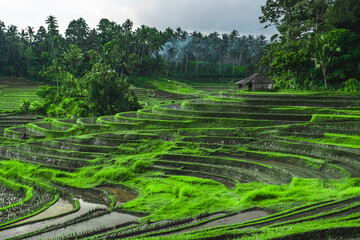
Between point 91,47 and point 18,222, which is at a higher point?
point 91,47

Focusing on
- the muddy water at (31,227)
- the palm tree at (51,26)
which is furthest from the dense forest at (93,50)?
the muddy water at (31,227)

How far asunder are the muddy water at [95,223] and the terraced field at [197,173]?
0.04m

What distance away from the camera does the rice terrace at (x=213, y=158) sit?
11352 mm

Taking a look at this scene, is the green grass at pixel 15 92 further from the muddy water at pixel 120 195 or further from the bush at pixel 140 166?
the muddy water at pixel 120 195

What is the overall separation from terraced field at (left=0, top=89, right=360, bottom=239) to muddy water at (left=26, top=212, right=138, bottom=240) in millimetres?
42

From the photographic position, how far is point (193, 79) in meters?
76.6

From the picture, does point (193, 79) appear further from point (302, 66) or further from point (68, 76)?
point (302, 66)

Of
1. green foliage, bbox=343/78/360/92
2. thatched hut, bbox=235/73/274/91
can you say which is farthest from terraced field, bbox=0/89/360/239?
thatched hut, bbox=235/73/274/91

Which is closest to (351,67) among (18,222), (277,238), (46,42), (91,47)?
(277,238)

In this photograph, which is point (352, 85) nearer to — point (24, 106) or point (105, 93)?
point (105, 93)

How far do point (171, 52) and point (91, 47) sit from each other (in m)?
21.5

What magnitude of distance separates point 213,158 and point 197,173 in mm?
1686

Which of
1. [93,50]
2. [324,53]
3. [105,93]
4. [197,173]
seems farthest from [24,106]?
[324,53]

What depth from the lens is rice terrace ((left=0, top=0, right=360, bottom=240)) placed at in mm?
11352
